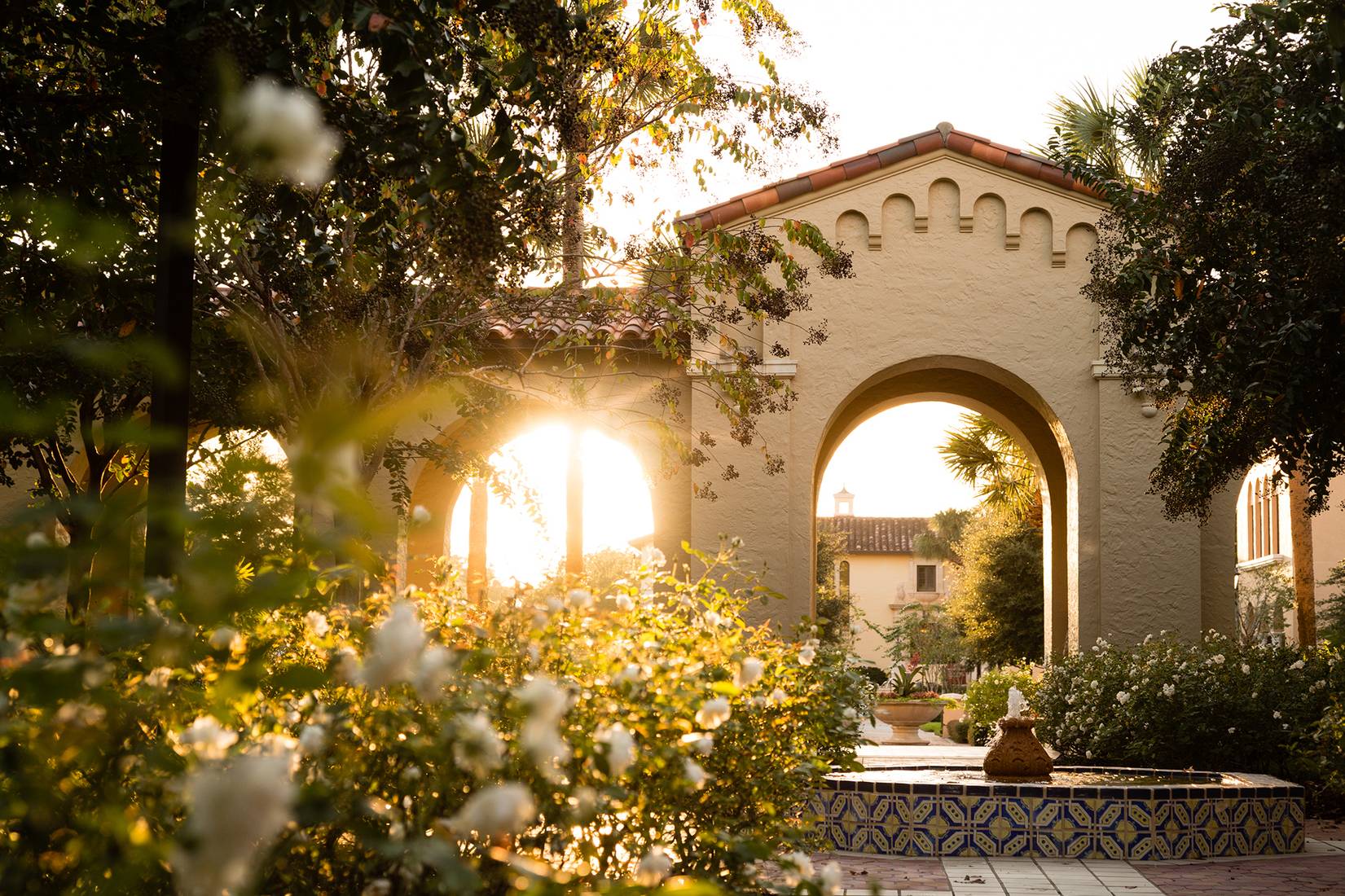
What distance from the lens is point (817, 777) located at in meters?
4.94

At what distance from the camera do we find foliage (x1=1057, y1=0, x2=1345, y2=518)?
7512mm

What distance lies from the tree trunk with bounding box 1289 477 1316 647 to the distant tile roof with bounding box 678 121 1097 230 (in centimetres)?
500

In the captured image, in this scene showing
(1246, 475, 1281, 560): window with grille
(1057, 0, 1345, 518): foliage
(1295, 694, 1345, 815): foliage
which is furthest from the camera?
(1246, 475, 1281, 560): window with grille

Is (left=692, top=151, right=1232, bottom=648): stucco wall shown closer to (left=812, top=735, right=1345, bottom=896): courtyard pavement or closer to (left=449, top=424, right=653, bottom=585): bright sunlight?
(left=449, top=424, right=653, bottom=585): bright sunlight

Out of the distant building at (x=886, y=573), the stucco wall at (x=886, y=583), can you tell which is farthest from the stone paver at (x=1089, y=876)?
the stucco wall at (x=886, y=583)

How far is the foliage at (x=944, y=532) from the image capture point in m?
47.3

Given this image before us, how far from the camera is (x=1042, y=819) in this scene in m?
8.02

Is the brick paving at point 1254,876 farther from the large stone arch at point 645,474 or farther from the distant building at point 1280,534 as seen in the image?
the distant building at point 1280,534

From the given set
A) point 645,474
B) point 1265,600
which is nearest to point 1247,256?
point 645,474

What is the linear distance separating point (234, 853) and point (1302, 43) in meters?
8.91

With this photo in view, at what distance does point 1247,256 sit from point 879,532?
52.7 meters

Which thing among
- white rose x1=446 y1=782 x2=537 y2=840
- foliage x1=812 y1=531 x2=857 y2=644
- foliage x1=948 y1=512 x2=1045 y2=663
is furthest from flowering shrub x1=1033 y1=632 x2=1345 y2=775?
foliage x1=812 y1=531 x2=857 y2=644

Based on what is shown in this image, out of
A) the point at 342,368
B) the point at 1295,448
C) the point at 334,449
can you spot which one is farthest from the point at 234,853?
the point at 1295,448

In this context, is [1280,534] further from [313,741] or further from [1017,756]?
[313,741]
